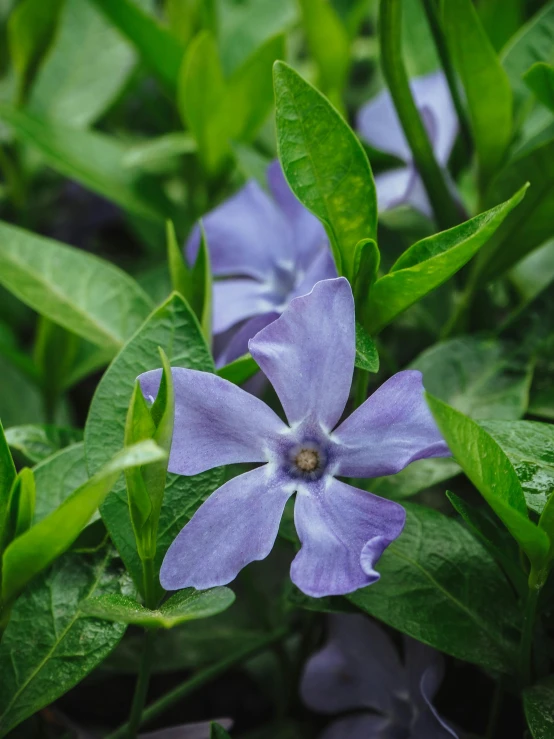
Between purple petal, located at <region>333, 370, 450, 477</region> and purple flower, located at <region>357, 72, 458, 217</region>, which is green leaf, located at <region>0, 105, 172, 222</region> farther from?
purple petal, located at <region>333, 370, 450, 477</region>

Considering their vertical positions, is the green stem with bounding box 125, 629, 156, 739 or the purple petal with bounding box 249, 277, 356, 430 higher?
the purple petal with bounding box 249, 277, 356, 430

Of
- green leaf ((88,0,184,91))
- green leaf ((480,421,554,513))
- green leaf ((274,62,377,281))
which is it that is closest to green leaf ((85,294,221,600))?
green leaf ((274,62,377,281))

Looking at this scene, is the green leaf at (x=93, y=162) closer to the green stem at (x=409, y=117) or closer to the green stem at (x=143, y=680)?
the green stem at (x=409, y=117)

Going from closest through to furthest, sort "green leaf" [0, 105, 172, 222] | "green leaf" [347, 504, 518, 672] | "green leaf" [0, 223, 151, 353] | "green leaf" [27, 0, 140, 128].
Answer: "green leaf" [347, 504, 518, 672] → "green leaf" [0, 223, 151, 353] → "green leaf" [0, 105, 172, 222] → "green leaf" [27, 0, 140, 128]

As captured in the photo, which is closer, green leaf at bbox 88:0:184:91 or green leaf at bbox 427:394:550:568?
green leaf at bbox 427:394:550:568

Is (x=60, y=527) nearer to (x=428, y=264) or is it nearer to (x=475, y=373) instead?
(x=428, y=264)

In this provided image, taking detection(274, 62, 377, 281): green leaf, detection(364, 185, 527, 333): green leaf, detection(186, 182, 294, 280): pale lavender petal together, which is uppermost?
detection(274, 62, 377, 281): green leaf

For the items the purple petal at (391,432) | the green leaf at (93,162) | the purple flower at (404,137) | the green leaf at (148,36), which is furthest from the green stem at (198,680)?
the green leaf at (148,36)
